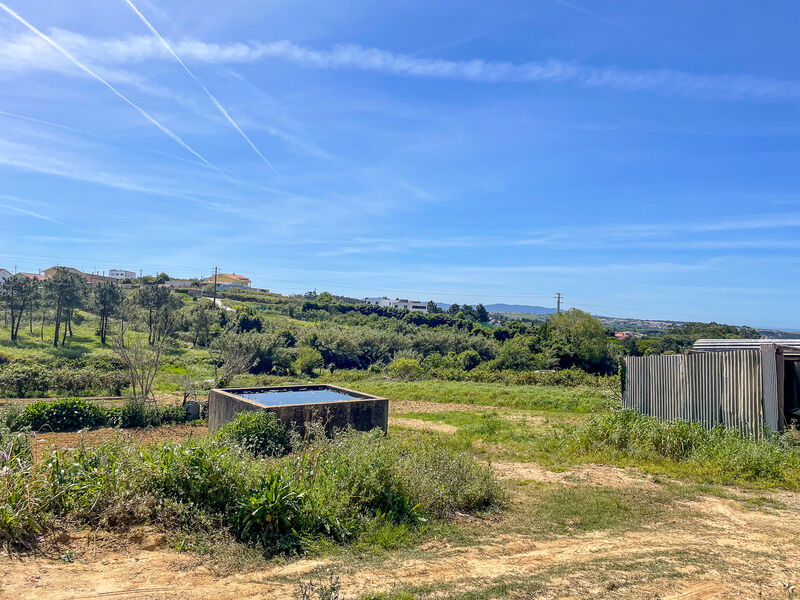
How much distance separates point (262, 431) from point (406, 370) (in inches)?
920

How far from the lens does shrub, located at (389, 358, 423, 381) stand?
31.2 metres

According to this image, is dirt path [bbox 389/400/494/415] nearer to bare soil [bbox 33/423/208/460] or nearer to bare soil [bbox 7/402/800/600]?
bare soil [bbox 33/423/208/460]

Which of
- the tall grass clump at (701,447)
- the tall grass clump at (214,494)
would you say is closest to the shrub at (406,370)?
the tall grass clump at (701,447)

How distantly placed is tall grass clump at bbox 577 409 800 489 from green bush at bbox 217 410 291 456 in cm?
553

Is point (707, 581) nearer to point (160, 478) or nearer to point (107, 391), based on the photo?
point (160, 478)

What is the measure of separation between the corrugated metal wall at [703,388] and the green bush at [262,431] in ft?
24.0

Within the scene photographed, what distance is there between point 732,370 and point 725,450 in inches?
60.8

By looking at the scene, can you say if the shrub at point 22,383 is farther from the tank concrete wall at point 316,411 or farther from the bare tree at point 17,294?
the bare tree at point 17,294

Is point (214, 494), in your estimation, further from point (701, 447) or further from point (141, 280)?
point (141, 280)

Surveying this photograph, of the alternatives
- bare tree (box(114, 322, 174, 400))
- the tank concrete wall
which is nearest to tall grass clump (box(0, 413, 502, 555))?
the tank concrete wall

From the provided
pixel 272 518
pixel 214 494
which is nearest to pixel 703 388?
pixel 272 518

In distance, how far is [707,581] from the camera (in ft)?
13.2

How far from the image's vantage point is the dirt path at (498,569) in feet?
11.3

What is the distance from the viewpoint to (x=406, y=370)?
3203cm
